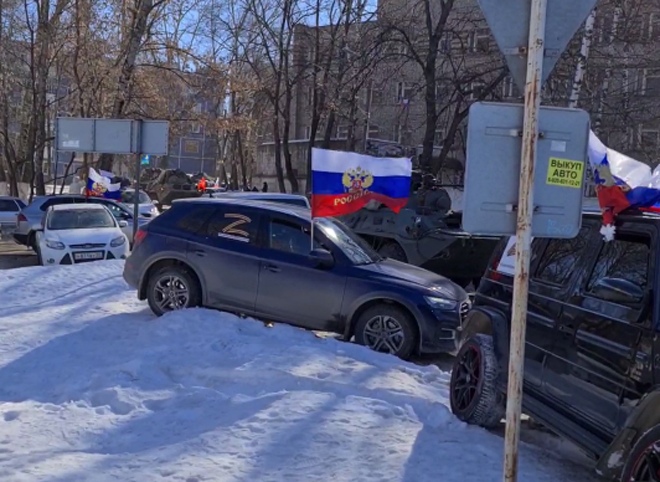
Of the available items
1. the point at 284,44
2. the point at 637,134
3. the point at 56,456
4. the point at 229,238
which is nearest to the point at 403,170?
the point at 229,238

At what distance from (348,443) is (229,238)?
16.0ft

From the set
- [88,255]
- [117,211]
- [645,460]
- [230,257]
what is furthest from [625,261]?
[117,211]

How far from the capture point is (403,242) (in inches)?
589

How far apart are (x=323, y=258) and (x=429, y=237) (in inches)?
239

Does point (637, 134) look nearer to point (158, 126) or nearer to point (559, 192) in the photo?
point (158, 126)

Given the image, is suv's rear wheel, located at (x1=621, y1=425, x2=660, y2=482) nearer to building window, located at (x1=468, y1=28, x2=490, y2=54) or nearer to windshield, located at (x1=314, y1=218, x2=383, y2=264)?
windshield, located at (x1=314, y1=218, x2=383, y2=264)

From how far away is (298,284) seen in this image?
8.98 meters

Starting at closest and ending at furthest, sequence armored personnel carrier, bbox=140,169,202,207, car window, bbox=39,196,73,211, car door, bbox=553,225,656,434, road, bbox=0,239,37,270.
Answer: car door, bbox=553,225,656,434 < road, bbox=0,239,37,270 < car window, bbox=39,196,73,211 < armored personnel carrier, bbox=140,169,202,207

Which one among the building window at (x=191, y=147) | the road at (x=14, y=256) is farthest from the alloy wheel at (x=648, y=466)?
the building window at (x=191, y=147)

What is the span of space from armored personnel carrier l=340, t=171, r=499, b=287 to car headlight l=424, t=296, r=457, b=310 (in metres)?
5.62

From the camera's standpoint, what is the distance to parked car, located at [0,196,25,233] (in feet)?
82.7

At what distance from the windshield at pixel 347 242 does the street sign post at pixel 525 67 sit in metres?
5.46

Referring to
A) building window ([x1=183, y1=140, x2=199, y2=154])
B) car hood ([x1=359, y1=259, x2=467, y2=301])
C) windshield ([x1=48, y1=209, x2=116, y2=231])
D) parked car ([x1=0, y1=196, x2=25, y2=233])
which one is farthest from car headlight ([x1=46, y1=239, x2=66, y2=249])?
building window ([x1=183, y1=140, x2=199, y2=154])

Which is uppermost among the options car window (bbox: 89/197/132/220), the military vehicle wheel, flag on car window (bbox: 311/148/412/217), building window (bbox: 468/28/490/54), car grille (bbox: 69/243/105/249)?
building window (bbox: 468/28/490/54)
